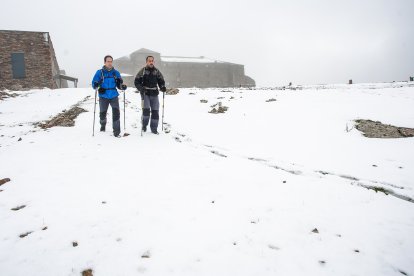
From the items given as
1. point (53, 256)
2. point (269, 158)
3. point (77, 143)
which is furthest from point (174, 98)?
point (53, 256)

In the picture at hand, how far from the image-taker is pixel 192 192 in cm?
498

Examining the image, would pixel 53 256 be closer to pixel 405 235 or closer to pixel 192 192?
pixel 192 192

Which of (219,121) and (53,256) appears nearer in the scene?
(53,256)

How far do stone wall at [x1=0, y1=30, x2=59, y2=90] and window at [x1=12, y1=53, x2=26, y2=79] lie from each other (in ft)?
0.90

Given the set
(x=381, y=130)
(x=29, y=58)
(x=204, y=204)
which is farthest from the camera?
(x=29, y=58)

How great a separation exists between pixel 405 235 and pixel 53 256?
470 centimetres

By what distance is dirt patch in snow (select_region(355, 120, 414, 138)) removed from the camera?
9.00m

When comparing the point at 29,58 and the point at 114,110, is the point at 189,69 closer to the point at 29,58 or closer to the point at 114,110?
the point at 29,58

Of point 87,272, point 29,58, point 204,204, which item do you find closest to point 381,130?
point 204,204

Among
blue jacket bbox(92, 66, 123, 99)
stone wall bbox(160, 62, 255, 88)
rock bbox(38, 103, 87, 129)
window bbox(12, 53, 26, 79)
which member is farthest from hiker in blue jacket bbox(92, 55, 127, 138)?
stone wall bbox(160, 62, 255, 88)

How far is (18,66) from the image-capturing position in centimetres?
2880

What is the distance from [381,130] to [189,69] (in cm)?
6412

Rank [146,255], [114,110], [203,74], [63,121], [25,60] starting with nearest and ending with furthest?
1. [146,255]
2. [114,110]
3. [63,121]
4. [25,60]
5. [203,74]

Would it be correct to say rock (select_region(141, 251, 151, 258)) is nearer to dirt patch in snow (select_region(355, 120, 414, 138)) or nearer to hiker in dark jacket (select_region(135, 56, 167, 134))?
hiker in dark jacket (select_region(135, 56, 167, 134))
